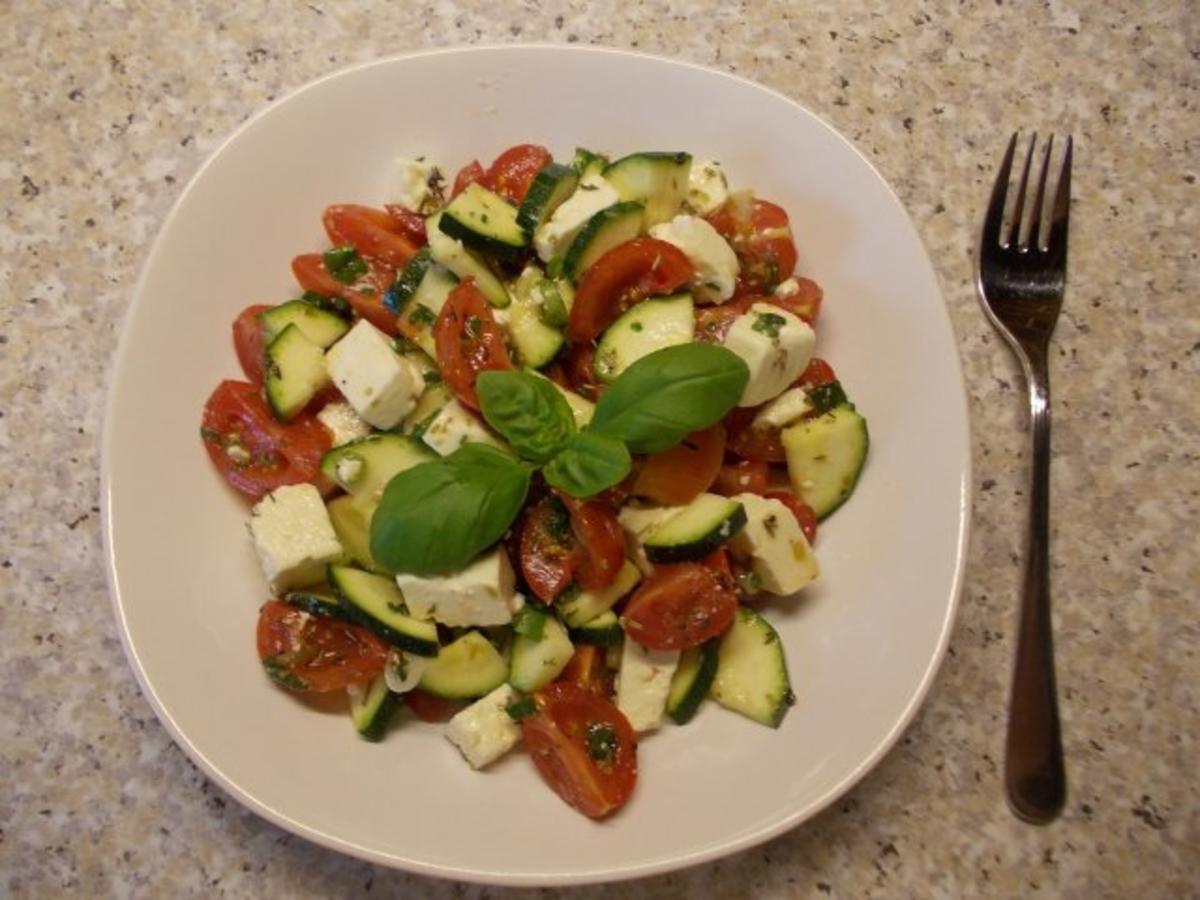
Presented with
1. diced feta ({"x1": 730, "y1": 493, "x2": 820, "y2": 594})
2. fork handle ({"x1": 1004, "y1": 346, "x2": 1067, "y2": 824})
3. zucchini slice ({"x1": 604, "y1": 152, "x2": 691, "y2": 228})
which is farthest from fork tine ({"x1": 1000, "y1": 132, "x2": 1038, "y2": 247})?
diced feta ({"x1": 730, "y1": 493, "x2": 820, "y2": 594})

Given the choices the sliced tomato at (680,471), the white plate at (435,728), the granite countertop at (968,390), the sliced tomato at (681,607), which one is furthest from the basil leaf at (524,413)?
A: the granite countertop at (968,390)

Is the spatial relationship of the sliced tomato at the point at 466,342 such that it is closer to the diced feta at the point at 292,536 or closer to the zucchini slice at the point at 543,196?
the zucchini slice at the point at 543,196

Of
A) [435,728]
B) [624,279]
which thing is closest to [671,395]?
[624,279]

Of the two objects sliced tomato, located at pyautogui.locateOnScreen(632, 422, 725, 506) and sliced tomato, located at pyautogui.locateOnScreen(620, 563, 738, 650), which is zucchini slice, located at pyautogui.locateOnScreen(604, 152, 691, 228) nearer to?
sliced tomato, located at pyautogui.locateOnScreen(632, 422, 725, 506)

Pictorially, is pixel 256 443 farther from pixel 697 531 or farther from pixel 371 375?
pixel 697 531

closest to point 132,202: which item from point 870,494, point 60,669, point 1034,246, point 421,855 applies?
point 60,669

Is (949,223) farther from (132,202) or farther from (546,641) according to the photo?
(132,202)
